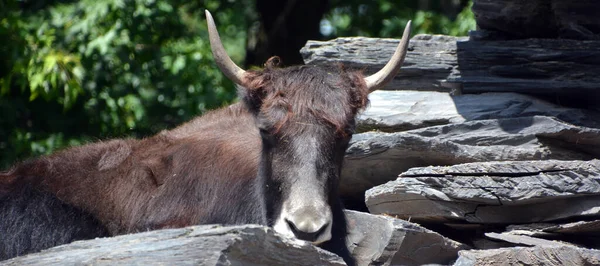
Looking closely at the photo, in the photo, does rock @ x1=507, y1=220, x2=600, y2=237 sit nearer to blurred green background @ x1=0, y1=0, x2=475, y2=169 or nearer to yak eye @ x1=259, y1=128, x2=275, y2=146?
yak eye @ x1=259, y1=128, x2=275, y2=146

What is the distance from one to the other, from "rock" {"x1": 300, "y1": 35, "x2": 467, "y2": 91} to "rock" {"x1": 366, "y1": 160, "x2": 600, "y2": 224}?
108cm

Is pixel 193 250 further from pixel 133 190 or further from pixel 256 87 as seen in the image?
pixel 133 190

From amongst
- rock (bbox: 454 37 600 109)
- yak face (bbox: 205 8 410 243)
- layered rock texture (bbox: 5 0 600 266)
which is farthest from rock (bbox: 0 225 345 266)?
rock (bbox: 454 37 600 109)

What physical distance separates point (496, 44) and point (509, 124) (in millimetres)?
596

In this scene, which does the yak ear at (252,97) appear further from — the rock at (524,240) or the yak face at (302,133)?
the rock at (524,240)

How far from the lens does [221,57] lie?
491cm

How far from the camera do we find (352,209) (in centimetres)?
577

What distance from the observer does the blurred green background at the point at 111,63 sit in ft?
30.3

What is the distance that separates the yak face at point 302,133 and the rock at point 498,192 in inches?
17.3

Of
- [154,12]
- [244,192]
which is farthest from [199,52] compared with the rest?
[244,192]

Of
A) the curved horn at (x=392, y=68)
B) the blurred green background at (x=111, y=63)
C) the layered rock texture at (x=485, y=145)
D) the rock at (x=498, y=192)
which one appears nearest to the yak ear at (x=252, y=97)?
the curved horn at (x=392, y=68)

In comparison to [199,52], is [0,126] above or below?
below

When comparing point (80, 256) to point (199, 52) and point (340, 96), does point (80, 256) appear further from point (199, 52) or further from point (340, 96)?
point (199, 52)

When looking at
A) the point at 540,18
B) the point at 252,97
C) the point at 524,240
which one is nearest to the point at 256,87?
the point at 252,97
